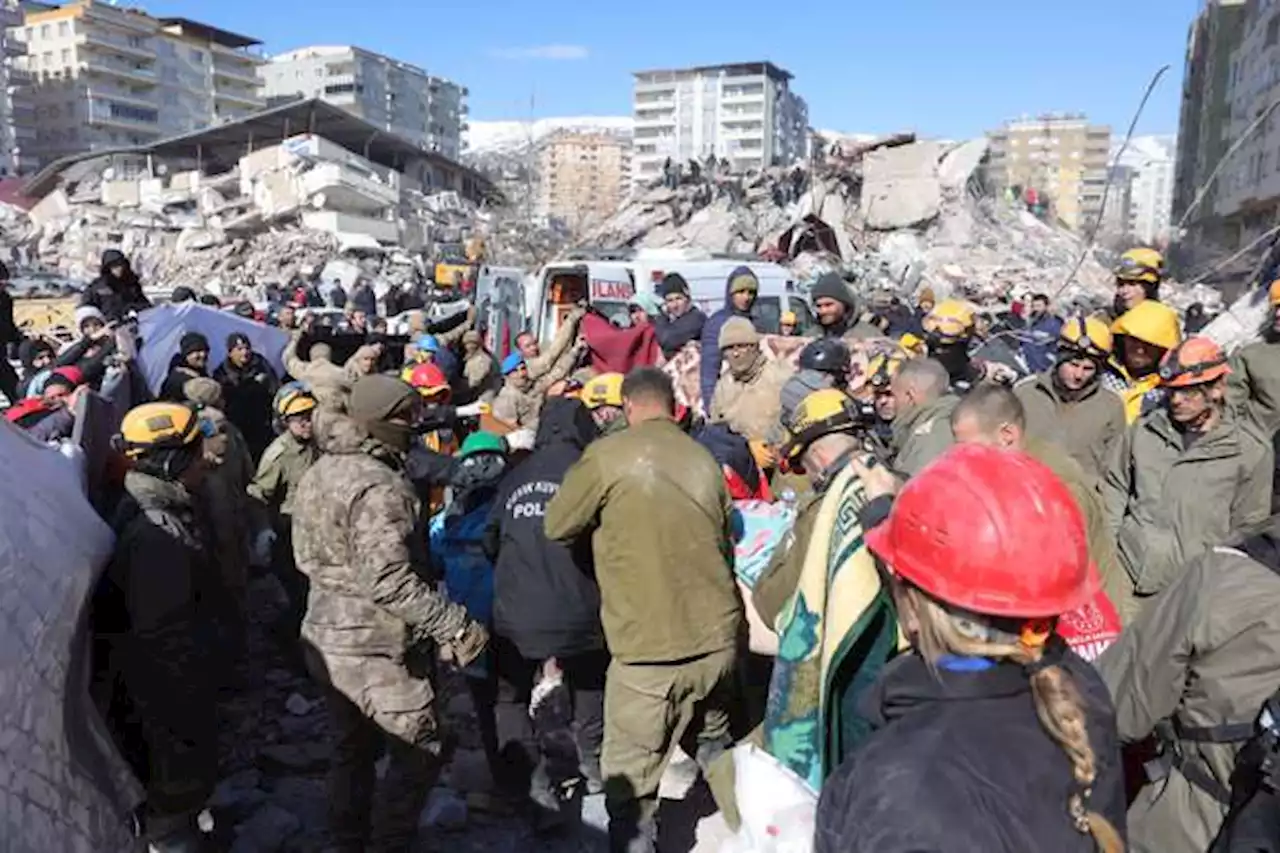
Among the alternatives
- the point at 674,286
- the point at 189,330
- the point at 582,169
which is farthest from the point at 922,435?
the point at 582,169

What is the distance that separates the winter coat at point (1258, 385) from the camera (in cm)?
437

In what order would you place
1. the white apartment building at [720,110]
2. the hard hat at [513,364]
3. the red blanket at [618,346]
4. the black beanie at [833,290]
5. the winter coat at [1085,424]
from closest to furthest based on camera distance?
the winter coat at [1085,424] → the black beanie at [833,290] → the hard hat at [513,364] → the red blanket at [618,346] → the white apartment building at [720,110]

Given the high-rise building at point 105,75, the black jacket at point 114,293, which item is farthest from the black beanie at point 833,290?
the high-rise building at point 105,75

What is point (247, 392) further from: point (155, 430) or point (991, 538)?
point (991, 538)

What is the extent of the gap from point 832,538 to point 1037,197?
1587 inches

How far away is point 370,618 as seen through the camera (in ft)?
11.0

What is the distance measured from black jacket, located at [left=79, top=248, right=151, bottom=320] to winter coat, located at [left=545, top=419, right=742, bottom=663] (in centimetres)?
614

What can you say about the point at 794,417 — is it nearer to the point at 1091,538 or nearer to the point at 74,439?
the point at 1091,538

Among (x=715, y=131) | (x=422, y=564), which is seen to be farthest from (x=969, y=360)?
(x=715, y=131)

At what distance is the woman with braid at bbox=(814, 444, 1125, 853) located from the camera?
1303 millimetres

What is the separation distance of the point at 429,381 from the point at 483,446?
1.37 metres

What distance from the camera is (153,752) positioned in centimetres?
316

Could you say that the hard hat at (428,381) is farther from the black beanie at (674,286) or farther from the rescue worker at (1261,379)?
the rescue worker at (1261,379)

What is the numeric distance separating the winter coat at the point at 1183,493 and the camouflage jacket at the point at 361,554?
268 centimetres
